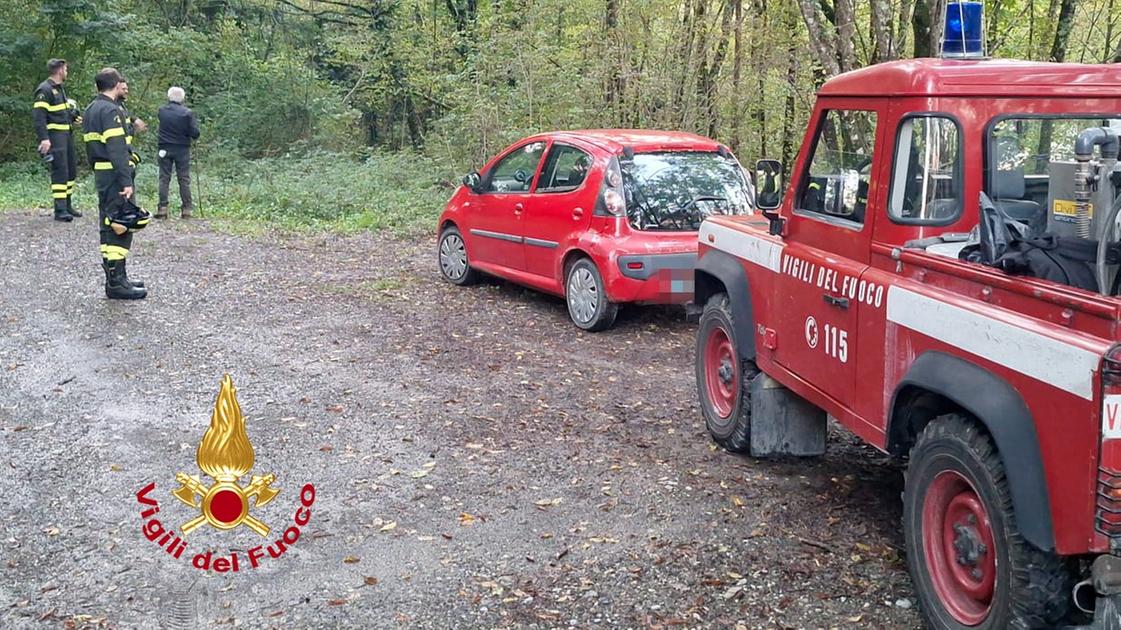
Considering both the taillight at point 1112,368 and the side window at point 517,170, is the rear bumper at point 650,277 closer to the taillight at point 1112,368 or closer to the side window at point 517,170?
the side window at point 517,170

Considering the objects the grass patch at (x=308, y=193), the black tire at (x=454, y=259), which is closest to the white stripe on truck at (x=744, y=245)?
the black tire at (x=454, y=259)

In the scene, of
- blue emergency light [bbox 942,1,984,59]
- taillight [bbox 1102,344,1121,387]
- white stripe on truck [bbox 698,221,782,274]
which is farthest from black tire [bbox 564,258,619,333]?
taillight [bbox 1102,344,1121,387]

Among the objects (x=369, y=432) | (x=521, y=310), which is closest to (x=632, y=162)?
(x=521, y=310)

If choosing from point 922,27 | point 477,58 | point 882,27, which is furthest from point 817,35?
point 477,58

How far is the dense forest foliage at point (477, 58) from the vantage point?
13.2 m

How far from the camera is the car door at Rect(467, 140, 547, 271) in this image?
10188mm

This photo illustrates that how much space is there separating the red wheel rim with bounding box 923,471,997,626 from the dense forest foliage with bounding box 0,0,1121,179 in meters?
8.16

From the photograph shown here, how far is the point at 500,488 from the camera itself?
19.1 ft

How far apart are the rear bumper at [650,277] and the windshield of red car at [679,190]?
0.96 feet

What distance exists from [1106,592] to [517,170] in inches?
302

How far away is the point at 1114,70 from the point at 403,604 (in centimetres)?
367

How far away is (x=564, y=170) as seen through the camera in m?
9.73

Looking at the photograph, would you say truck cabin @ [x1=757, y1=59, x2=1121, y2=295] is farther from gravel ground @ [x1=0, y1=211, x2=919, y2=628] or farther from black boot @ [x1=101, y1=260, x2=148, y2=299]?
black boot @ [x1=101, y1=260, x2=148, y2=299]

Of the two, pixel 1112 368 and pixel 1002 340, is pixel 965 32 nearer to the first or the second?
pixel 1002 340
